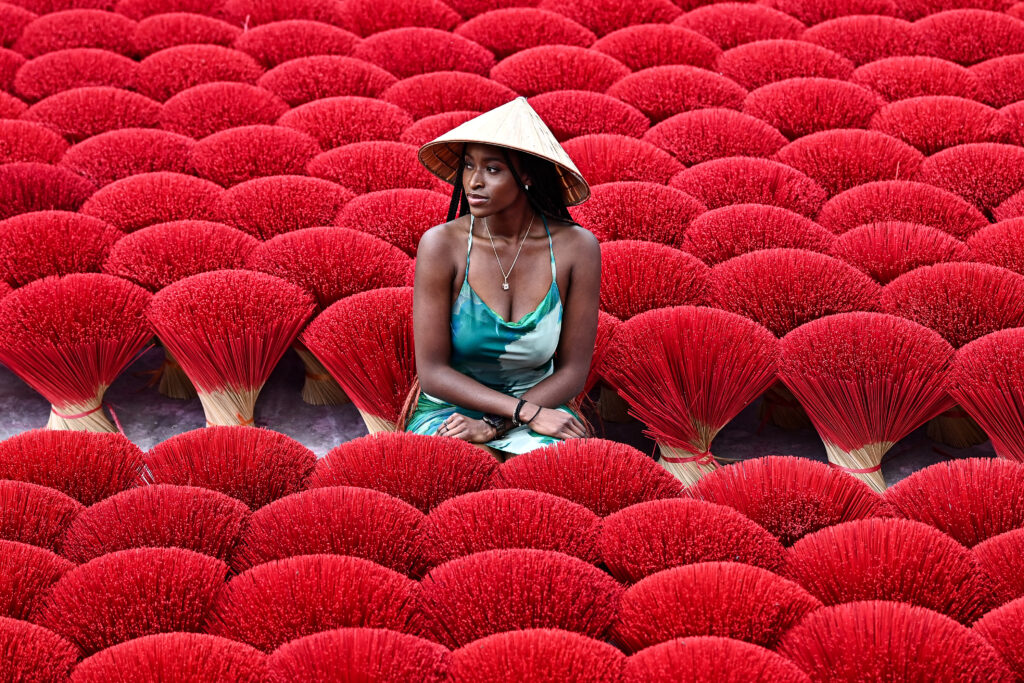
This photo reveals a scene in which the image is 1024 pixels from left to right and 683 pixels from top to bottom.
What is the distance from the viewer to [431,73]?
232 cm

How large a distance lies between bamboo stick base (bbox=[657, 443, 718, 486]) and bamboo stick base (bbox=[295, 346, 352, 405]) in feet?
1.61

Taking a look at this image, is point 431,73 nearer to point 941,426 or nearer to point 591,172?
point 591,172

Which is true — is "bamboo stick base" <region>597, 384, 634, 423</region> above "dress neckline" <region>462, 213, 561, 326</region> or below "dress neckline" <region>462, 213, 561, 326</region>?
below

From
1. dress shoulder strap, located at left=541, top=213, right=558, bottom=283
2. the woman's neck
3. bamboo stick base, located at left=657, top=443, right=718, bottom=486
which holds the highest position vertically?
the woman's neck

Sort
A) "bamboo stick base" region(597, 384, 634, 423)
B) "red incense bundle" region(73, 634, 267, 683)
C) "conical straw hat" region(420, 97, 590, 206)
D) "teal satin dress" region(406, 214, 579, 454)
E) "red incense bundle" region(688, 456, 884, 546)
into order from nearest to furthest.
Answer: "red incense bundle" region(73, 634, 267, 683), "red incense bundle" region(688, 456, 884, 546), "conical straw hat" region(420, 97, 590, 206), "teal satin dress" region(406, 214, 579, 454), "bamboo stick base" region(597, 384, 634, 423)

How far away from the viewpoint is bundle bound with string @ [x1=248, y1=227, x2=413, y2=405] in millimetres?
1743

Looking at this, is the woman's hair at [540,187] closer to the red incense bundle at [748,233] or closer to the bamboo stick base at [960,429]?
the red incense bundle at [748,233]

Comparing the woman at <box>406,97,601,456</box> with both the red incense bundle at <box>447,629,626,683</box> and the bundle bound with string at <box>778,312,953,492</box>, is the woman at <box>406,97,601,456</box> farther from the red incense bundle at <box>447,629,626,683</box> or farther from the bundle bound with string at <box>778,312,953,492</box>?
the red incense bundle at <box>447,629,626,683</box>

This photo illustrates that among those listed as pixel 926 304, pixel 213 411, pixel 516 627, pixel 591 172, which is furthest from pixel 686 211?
pixel 516 627

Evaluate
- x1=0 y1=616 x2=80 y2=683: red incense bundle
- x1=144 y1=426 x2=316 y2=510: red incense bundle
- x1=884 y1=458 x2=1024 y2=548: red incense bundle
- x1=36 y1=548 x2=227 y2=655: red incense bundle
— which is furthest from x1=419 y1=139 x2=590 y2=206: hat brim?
x1=0 y1=616 x2=80 y2=683: red incense bundle

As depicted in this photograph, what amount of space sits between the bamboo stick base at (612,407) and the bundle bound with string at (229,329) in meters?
0.44

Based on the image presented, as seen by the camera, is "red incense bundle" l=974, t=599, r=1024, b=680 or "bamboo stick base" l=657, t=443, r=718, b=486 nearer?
"red incense bundle" l=974, t=599, r=1024, b=680

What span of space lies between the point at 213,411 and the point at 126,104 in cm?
77

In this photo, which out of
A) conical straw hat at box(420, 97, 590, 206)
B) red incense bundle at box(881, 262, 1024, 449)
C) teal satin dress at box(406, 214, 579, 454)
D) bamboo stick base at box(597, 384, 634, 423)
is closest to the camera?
conical straw hat at box(420, 97, 590, 206)
